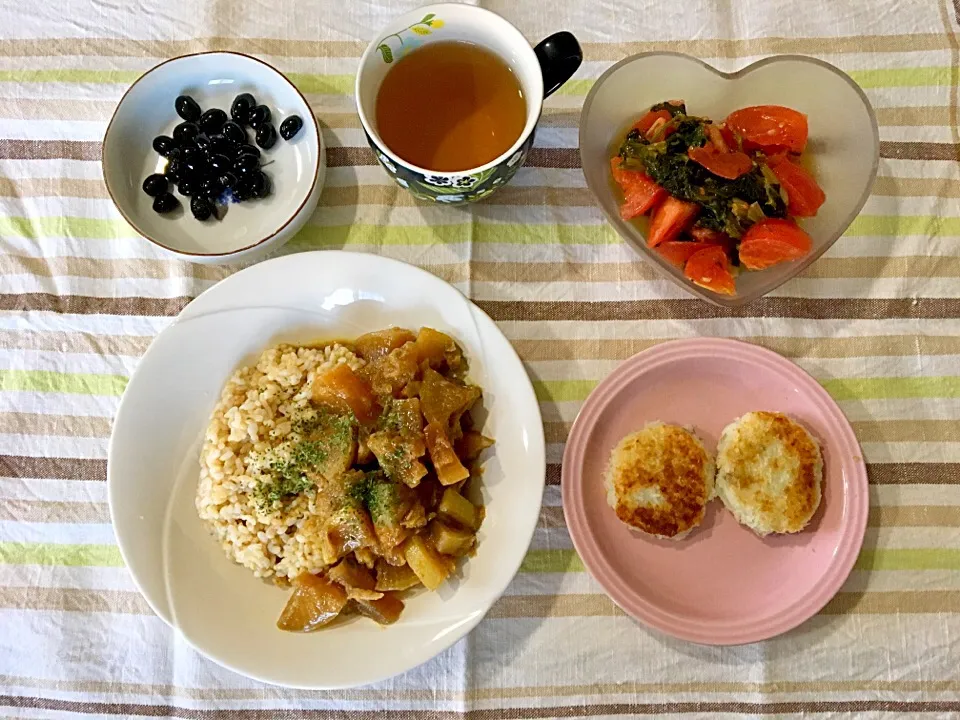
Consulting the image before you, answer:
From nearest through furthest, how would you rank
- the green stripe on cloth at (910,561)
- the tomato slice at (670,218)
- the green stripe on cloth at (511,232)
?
the tomato slice at (670,218)
the green stripe on cloth at (910,561)
the green stripe on cloth at (511,232)

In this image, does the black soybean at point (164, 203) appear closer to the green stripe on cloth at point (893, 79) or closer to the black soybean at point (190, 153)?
the black soybean at point (190, 153)

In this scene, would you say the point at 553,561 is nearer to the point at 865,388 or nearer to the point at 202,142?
the point at 865,388

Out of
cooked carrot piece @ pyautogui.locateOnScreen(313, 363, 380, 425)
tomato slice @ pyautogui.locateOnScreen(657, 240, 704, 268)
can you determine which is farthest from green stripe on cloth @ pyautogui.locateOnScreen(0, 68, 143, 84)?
tomato slice @ pyautogui.locateOnScreen(657, 240, 704, 268)

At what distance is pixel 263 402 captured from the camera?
151 centimetres

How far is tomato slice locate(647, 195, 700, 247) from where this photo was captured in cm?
153

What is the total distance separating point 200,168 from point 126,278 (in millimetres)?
348

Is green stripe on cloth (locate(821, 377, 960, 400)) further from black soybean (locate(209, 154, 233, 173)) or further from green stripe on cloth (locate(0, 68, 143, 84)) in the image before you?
green stripe on cloth (locate(0, 68, 143, 84))

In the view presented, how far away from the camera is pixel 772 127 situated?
160 cm

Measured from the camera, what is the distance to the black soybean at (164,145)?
1667 mm

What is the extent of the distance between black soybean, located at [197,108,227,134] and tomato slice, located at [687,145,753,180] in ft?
3.49

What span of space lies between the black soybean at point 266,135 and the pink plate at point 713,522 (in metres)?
0.95

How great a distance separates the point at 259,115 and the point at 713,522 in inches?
54.8

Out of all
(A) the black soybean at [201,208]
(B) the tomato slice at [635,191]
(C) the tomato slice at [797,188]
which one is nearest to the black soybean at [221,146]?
(A) the black soybean at [201,208]

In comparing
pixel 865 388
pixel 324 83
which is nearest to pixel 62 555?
pixel 324 83
